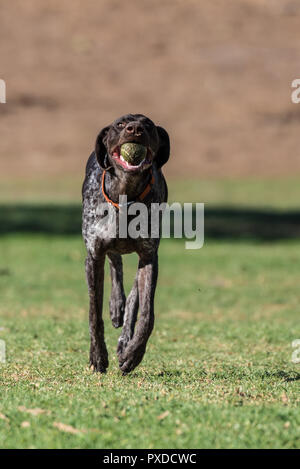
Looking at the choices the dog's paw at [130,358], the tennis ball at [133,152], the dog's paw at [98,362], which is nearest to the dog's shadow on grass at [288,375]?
the dog's paw at [130,358]

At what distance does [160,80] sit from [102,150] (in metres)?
44.1

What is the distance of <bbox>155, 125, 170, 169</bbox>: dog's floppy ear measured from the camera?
8.36 metres

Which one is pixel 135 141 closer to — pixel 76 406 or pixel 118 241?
pixel 118 241

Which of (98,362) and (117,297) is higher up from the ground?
(117,297)

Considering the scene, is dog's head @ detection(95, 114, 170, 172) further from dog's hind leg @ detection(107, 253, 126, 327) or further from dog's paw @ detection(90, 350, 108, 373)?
dog's paw @ detection(90, 350, 108, 373)

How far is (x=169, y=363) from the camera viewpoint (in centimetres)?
956

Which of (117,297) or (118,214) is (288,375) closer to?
(117,297)

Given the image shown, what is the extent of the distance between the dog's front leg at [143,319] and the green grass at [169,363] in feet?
0.56

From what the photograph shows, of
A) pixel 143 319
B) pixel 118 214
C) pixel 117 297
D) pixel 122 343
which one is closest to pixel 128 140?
pixel 118 214

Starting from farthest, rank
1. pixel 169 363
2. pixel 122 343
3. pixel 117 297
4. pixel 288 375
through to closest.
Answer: pixel 169 363 → pixel 117 297 → pixel 288 375 → pixel 122 343

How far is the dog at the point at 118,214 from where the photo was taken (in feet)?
26.0

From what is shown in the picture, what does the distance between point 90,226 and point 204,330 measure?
4585mm

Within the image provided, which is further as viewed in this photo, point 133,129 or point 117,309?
point 117,309

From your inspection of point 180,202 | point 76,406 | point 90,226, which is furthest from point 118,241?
point 180,202
